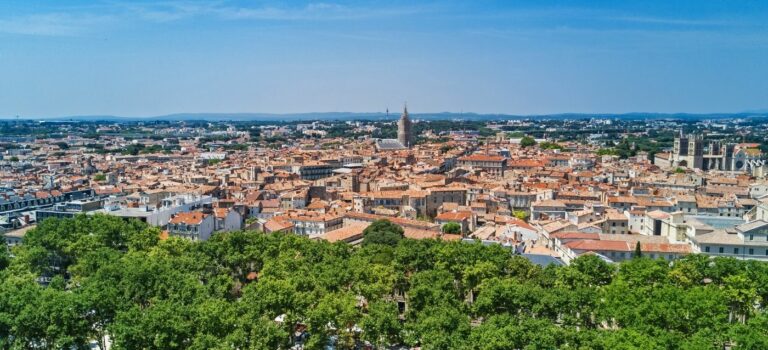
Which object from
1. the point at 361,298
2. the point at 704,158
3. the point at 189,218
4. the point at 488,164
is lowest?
the point at 361,298

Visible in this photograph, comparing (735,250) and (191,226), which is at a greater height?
(191,226)

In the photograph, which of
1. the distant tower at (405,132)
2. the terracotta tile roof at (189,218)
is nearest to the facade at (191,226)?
the terracotta tile roof at (189,218)

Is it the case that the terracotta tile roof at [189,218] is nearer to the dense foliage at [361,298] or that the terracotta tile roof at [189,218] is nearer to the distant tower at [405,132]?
the dense foliage at [361,298]

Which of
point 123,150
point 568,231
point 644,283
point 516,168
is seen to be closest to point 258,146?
point 123,150

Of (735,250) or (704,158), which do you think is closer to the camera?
(735,250)

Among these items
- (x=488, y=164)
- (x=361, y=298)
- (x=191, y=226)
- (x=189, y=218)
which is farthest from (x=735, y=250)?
(x=488, y=164)

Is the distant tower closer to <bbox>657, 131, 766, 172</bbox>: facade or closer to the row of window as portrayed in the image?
<bbox>657, 131, 766, 172</bbox>: facade

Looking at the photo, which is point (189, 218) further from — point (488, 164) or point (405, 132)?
point (405, 132)

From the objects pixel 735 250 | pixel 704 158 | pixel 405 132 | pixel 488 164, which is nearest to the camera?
pixel 735 250

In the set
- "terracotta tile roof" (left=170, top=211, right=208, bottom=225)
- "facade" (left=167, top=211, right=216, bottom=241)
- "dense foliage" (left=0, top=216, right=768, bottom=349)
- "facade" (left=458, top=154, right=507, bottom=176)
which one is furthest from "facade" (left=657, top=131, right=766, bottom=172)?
"terracotta tile roof" (left=170, top=211, right=208, bottom=225)

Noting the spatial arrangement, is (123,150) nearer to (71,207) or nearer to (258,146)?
(258,146)
